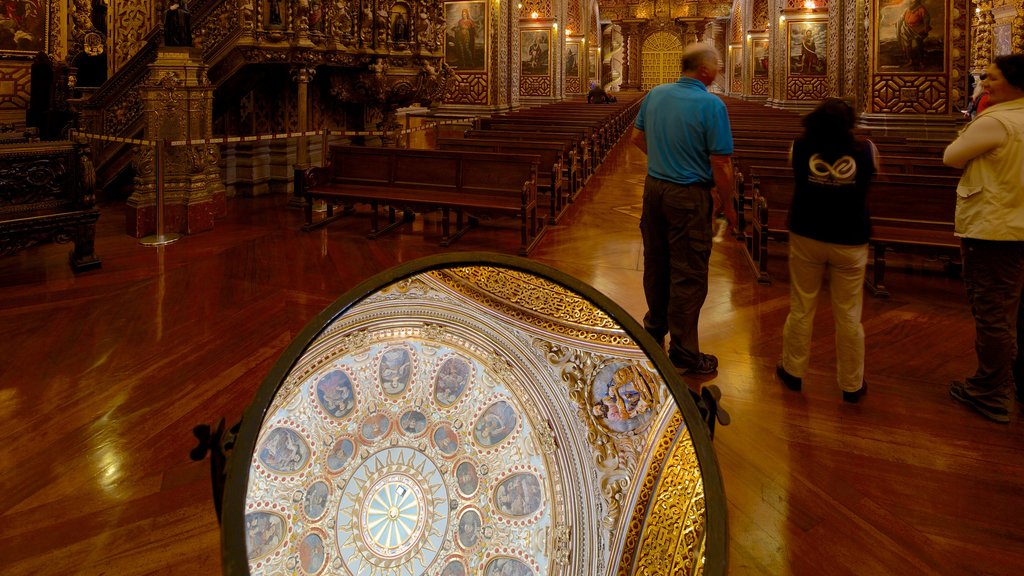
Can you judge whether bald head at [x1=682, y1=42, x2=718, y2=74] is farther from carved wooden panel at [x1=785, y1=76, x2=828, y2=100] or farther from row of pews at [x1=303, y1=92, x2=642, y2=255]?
carved wooden panel at [x1=785, y1=76, x2=828, y2=100]

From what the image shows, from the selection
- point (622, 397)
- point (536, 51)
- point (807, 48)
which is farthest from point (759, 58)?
point (622, 397)

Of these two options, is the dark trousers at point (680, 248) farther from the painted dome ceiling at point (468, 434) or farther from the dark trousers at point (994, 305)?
the painted dome ceiling at point (468, 434)

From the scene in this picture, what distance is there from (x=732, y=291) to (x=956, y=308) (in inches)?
60.4

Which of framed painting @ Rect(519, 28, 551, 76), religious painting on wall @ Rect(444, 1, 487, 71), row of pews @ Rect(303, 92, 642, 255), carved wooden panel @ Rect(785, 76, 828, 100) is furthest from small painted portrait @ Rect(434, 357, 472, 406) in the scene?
framed painting @ Rect(519, 28, 551, 76)

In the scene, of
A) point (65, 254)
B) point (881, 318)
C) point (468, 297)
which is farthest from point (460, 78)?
point (468, 297)

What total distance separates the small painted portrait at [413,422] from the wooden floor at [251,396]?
1313mm

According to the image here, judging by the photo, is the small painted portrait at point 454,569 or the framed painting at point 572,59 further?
the framed painting at point 572,59

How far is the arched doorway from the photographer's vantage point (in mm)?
38125

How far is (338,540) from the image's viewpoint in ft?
3.31

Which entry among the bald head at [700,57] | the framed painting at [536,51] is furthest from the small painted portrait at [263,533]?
the framed painting at [536,51]

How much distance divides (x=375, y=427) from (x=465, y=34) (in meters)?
16.1

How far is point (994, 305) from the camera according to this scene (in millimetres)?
3117

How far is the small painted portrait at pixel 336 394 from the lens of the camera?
1.03m

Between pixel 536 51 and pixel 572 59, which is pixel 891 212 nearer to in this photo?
pixel 536 51
